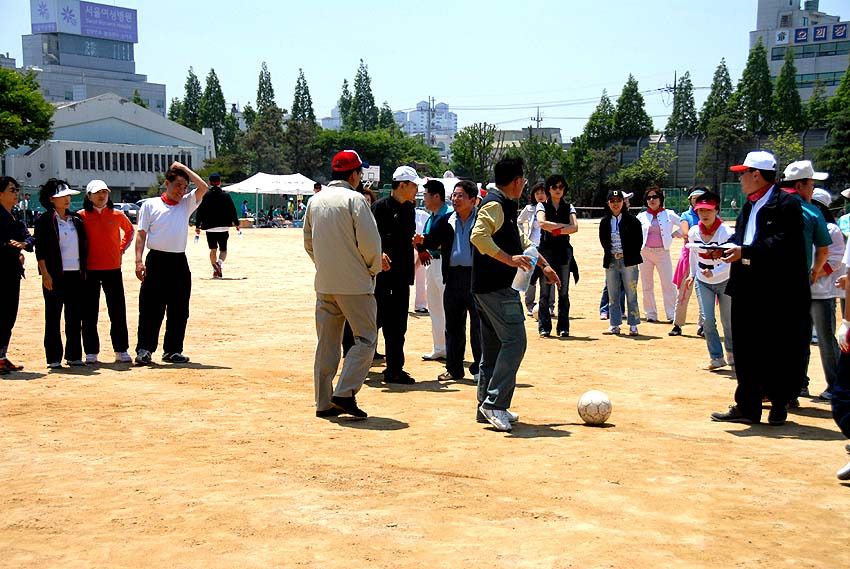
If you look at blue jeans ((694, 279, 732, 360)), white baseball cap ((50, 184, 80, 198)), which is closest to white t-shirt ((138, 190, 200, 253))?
white baseball cap ((50, 184, 80, 198))

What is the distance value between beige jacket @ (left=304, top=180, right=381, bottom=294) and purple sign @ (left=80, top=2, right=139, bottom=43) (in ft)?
615

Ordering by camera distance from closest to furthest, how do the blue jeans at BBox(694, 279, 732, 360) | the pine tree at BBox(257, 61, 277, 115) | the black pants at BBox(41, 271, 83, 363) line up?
the blue jeans at BBox(694, 279, 732, 360), the black pants at BBox(41, 271, 83, 363), the pine tree at BBox(257, 61, 277, 115)

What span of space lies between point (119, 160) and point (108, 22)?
9252 centimetres

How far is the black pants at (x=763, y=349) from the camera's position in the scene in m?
8.01

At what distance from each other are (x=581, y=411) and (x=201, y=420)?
3293 millimetres

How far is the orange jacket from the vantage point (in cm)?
1106

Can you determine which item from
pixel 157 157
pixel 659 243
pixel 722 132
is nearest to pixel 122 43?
pixel 157 157

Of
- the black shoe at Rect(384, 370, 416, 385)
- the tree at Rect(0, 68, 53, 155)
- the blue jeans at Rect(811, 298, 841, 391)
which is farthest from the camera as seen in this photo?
the tree at Rect(0, 68, 53, 155)

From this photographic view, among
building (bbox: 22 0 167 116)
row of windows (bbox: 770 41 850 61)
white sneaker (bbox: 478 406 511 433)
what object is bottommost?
white sneaker (bbox: 478 406 511 433)

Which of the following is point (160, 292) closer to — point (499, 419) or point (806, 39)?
point (499, 419)

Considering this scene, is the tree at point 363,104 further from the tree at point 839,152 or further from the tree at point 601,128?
the tree at point 839,152

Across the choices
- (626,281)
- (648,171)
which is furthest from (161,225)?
(648,171)

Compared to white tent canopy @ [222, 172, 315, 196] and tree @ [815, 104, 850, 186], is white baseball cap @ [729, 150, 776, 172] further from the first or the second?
tree @ [815, 104, 850, 186]

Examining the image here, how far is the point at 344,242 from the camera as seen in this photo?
27.0 ft
